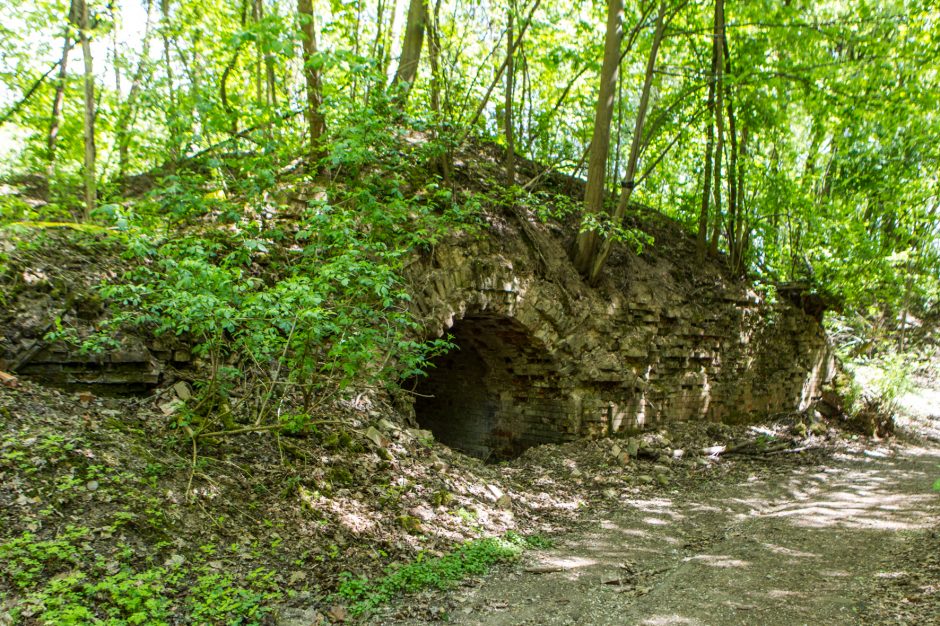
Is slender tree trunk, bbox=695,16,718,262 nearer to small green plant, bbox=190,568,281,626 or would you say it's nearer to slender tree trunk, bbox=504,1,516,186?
slender tree trunk, bbox=504,1,516,186

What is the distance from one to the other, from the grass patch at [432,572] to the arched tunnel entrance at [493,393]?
3438 millimetres

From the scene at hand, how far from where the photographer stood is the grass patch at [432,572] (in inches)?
157

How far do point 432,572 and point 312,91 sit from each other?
4.21 m

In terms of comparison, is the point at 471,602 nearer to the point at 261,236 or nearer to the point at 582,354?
the point at 261,236

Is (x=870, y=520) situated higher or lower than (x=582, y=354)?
lower

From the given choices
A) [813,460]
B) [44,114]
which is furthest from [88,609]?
[813,460]

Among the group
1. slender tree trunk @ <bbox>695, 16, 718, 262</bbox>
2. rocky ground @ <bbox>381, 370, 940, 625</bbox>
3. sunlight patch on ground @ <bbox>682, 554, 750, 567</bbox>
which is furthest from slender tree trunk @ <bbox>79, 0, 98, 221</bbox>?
slender tree trunk @ <bbox>695, 16, 718, 262</bbox>

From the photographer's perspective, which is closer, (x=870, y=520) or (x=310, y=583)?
(x=310, y=583)

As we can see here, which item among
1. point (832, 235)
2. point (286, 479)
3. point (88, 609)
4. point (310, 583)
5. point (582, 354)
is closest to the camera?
point (88, 609)

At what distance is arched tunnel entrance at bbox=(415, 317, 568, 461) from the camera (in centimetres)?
879

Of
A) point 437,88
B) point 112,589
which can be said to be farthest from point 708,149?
point 112,589

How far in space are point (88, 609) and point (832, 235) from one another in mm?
12779

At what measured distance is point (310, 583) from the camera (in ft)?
13.2

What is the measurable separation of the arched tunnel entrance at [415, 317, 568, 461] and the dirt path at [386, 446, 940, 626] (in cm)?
220
